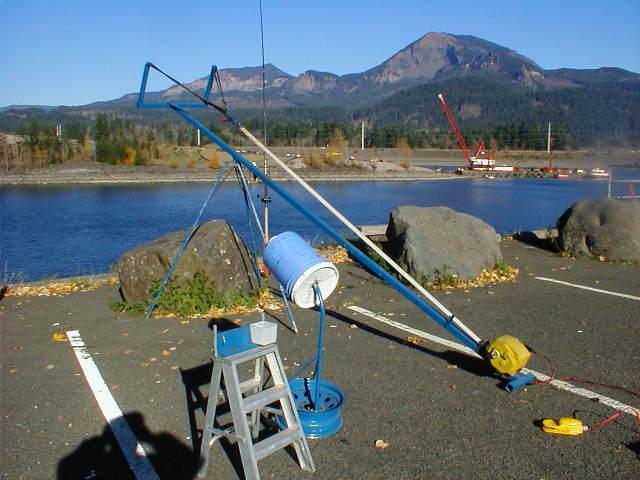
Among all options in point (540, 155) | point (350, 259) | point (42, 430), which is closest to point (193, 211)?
point (350, 259)

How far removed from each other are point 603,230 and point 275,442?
9369 mm

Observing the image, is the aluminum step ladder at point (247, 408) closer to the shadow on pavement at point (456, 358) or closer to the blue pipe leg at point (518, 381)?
the blue pipe leg at point (518, 381)

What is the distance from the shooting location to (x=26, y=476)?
13.2ft

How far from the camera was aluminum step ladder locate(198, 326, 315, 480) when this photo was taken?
3.83 meters

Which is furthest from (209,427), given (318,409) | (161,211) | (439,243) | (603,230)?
(161,211)

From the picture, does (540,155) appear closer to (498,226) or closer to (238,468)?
(498,226)

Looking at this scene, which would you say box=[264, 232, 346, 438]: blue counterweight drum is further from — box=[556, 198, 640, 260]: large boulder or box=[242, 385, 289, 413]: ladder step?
box=[556, 198, 640, 260]: large boulder

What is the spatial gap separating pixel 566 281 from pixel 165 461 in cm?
730

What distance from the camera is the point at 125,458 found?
4.25 meters

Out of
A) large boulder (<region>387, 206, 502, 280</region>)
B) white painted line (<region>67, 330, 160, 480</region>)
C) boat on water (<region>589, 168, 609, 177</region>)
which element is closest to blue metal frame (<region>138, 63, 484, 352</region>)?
white painted line (<region>67, 330, 160, 480</region>)

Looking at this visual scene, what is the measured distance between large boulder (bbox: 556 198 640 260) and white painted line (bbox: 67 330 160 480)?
891 centimetres

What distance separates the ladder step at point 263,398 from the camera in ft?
12.8

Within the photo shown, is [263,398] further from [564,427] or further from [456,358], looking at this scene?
[456,358]

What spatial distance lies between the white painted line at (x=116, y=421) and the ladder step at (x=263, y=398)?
2.51 ft
